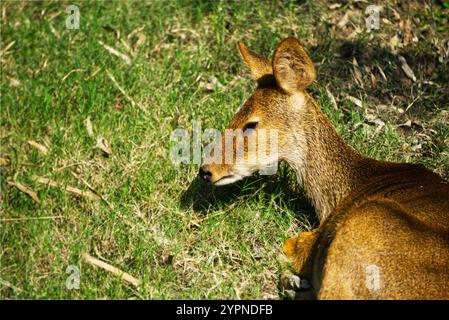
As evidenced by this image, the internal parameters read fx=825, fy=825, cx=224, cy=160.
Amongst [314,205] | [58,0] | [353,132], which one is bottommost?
[314,205]

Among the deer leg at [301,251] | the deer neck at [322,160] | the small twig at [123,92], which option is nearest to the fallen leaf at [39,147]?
the small twig at [123,92]

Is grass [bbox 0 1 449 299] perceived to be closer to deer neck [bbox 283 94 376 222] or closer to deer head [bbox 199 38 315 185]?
deer neck [bbox 283 94 376 222]

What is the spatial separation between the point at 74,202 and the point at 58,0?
2904 millimetres

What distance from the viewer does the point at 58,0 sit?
343 inches

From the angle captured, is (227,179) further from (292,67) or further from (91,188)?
(91,188)

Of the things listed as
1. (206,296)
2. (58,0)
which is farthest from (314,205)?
(58,0)

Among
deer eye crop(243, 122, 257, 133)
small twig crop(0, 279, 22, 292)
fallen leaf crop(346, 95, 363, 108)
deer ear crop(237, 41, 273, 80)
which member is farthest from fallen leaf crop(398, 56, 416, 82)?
small twig crop(0, 279, 22, 292)

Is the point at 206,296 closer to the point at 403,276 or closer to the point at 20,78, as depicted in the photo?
the point at 403,276

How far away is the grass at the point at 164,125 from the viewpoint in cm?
609

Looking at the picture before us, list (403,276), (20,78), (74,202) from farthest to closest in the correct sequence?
(20,78) → (74,202) → (403,276)

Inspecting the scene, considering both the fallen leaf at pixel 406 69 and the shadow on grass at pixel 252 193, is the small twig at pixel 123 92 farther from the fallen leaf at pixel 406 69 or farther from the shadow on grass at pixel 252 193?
the fallen leaf at pixel 406 69
